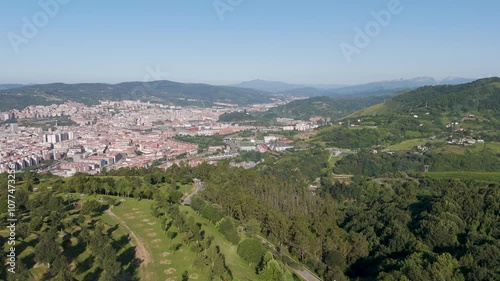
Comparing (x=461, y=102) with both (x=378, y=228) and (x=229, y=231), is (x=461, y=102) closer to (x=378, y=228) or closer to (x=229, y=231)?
(x=378, y=228)

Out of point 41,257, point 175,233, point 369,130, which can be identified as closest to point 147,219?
point 175,233

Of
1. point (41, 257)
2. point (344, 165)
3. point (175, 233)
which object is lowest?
point (344, 165)

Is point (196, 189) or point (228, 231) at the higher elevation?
point (228, 231)

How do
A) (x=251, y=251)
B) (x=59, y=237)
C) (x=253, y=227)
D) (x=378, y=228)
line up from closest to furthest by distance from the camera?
(x=59, y=237) → (x=251, y=251) → (x=253, y=227) → (x=378, y=228)

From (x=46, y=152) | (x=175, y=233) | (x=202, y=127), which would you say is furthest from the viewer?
(x=202, y=127)

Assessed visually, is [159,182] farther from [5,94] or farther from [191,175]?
[5,94]

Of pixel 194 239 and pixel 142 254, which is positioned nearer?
pixel 142 254

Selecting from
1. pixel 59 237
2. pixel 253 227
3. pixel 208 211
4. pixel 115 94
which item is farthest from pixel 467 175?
pixel 115 94
